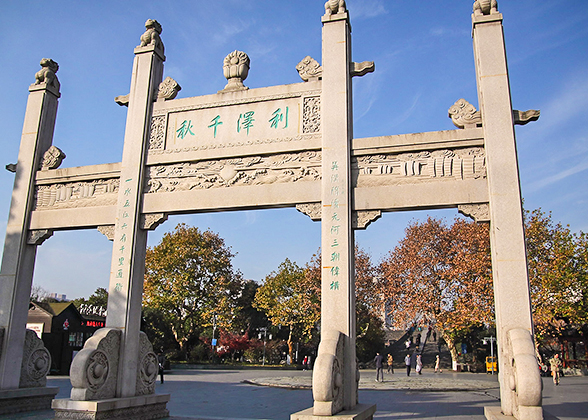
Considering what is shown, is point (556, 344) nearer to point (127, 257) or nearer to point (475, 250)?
point (475, 250)

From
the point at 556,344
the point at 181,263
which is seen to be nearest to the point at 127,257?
the point at 181,263

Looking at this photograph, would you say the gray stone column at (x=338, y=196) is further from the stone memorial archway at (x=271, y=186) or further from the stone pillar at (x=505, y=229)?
the stone pillar at (x=505, y=229)

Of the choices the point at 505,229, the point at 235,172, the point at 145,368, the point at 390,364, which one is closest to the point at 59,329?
the point at 145,368

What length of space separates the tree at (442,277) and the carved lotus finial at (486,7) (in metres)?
14.9

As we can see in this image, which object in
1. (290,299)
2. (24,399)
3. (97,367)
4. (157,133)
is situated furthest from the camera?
(290,299)

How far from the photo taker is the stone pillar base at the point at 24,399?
280 inches

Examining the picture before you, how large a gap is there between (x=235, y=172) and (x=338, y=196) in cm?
166

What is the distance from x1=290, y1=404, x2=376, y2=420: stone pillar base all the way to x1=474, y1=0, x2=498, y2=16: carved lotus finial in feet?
18.0

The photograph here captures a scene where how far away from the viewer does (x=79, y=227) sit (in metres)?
7.57

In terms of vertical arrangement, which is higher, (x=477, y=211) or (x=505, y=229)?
(x=477, y=211)

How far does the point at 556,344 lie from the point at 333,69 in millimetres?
23475

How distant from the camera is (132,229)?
7.09 m

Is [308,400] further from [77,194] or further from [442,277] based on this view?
[442,277]

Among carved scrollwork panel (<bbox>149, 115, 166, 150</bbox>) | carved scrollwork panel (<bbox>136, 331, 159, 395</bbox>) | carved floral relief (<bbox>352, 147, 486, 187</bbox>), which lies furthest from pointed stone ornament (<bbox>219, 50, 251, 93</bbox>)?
carved scrollwork panel (<bbox>136, 331, 159, 395</bbox>)
